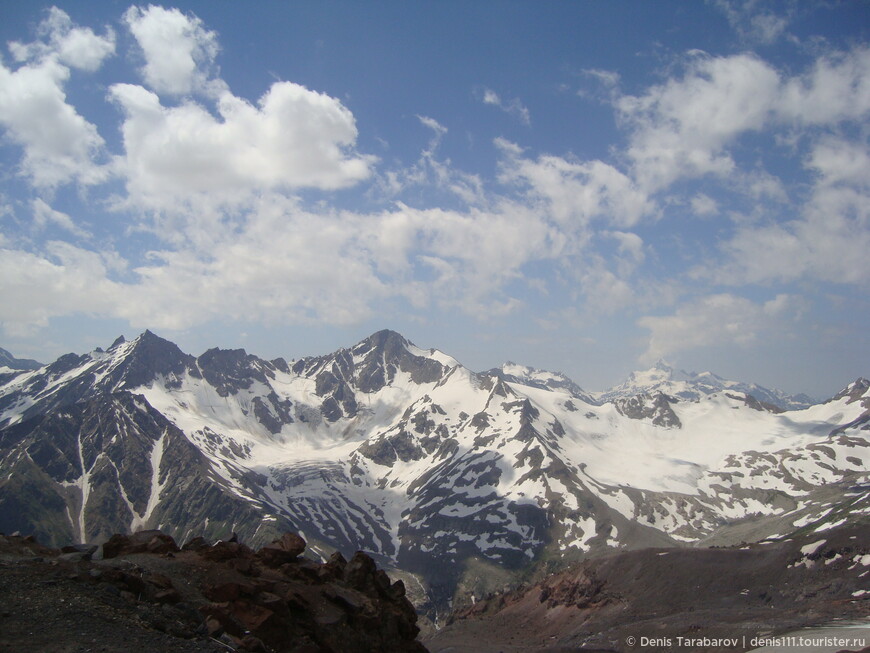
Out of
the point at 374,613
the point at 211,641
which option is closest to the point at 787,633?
the point at 374,613

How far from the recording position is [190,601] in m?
31.1

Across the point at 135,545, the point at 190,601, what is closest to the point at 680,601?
the point at 135,545

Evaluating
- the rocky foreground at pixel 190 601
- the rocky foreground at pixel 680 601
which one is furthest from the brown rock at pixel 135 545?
the rocky foreground at pixel 680 601

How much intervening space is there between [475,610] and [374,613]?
125m

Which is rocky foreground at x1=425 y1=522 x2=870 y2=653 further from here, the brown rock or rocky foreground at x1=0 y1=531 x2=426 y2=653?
the brown rock

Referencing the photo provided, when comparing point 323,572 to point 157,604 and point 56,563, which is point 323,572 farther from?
point 56,563

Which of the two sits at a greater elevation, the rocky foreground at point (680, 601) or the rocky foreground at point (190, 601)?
the rocky foreground at point (190, 601)

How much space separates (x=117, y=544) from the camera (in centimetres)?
3809

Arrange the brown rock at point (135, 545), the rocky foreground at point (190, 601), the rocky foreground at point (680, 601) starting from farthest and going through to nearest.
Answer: the rocky foreground at point (680, 601)
the brown rock at point (135, 545)
the rocky foreground at point (190, 601)

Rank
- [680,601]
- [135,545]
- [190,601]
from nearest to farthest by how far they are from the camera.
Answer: [190,601] → [135,545] → [680,601]

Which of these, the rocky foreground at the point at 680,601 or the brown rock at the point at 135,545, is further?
the rocky foreground at the point at 680,601

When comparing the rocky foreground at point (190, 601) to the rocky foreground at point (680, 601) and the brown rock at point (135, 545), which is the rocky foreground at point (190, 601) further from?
the rocky foreground at point (680, 601)

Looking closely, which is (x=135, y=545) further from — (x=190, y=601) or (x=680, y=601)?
(x=680, y=601)

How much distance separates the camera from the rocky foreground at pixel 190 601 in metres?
23.8
